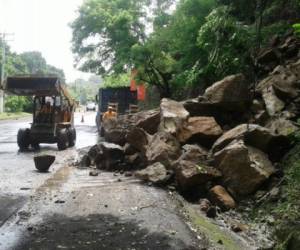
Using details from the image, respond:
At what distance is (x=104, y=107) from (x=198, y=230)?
66.2ft

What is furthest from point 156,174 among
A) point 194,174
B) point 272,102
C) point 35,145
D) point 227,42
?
point 35,145

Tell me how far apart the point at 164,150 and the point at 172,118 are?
1217mm

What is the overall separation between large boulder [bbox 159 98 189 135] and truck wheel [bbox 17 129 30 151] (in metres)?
7.57

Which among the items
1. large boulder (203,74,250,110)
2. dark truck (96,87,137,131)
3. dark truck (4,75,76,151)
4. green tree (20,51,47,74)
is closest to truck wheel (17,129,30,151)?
dark truck (4,75,76,151)

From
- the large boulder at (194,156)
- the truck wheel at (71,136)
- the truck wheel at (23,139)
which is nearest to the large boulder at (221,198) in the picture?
the large boulder at (194,156)

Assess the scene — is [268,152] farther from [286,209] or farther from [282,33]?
[282,33]

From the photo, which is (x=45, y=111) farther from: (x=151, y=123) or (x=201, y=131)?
(x=201, y=131)

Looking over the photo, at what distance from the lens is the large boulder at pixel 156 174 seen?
9523mm

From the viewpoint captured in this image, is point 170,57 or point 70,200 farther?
point 170,57

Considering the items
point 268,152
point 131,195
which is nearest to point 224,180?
point 268,152

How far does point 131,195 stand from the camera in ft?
28.6

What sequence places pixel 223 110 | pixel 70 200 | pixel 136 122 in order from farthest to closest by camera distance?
pixel 136 122 → pixel 223 110 → pixel 70 200

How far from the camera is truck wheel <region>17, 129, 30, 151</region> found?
17312 mm

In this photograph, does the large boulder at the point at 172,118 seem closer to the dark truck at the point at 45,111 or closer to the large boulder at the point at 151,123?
the large boulder at the point at 151,123
